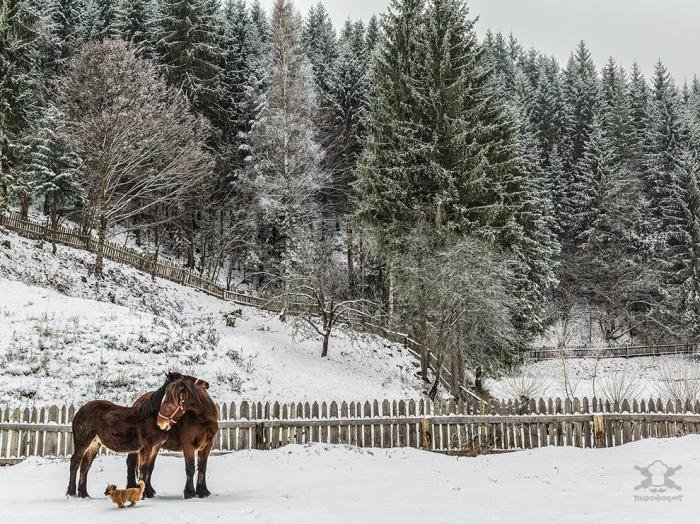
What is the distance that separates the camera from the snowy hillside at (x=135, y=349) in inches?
573

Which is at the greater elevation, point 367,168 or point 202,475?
point 367,168

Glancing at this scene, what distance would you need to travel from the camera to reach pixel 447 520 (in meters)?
5.87

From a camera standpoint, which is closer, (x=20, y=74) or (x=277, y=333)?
(x=277, y=333)

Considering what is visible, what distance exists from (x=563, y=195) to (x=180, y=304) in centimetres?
3606

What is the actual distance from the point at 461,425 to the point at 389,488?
4.78m

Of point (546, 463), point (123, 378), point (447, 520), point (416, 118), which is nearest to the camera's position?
point (447, 520)

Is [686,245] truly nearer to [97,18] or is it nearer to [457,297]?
[457,297]

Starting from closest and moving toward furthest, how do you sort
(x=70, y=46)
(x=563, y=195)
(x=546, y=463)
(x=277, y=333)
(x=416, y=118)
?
(x=546, y=463)
(x=277, y=333)
(x=416, y=118)
(x=70, y=46)
(x=563, y=195)

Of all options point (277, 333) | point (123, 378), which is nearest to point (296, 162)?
point (277, 333)

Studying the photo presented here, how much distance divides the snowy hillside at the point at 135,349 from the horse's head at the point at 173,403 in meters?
8.90

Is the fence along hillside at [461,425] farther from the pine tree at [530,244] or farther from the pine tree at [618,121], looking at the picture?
the pine tree at [618,121]

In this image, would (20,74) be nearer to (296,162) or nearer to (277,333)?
(296,162)

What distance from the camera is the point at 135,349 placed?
16.4 m

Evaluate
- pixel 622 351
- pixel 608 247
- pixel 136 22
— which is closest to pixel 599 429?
pixel 622 351
